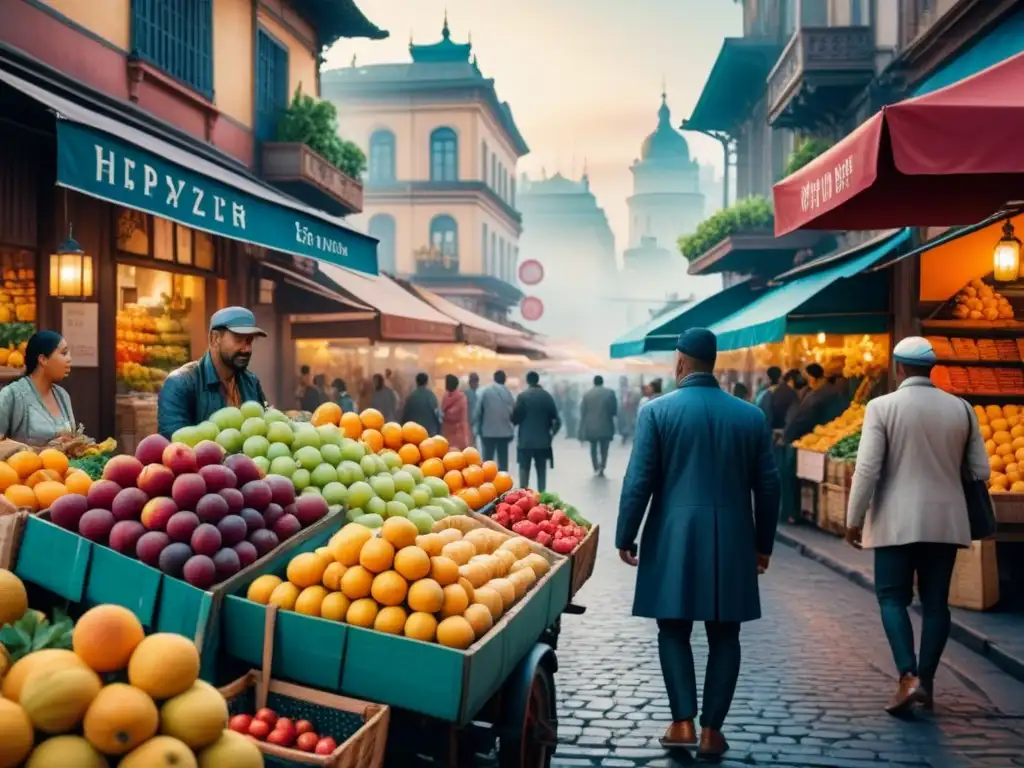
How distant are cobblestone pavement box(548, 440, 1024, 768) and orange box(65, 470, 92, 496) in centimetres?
252

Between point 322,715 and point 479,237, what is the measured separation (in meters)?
47.4

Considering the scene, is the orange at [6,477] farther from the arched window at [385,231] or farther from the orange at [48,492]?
the arched window at [385,231]

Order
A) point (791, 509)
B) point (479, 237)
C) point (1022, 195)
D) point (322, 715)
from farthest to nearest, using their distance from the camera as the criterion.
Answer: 1. point (479, 237)
2. point (791, 509)
3. point (1022, 195)
4. point (322, 715)

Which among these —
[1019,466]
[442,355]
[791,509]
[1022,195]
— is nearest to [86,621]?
[1022,195]

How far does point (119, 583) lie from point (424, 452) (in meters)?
3.44

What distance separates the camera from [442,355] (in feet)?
107

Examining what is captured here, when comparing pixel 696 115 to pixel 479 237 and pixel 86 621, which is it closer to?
pixel 479 237

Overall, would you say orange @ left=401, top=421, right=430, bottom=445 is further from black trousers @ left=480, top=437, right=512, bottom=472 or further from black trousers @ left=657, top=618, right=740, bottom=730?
black trousers @ left=480, top=437, right=512, bottom=472

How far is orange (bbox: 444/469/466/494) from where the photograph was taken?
6.91 meters

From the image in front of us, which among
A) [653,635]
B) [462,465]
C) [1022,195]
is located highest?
[1022,195]

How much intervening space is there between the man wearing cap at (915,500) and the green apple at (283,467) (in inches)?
130

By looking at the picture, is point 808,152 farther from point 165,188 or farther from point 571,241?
point 571,241

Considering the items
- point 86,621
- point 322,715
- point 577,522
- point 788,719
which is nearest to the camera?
point 86,621

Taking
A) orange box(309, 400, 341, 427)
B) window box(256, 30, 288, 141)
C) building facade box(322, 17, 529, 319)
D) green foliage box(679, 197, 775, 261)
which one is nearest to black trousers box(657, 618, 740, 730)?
orange box(309, 400, 341, 427)
